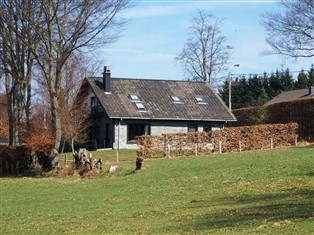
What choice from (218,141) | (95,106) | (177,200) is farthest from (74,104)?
(177,200)

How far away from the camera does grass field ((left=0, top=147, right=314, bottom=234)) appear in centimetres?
1492

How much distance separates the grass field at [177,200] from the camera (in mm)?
14922

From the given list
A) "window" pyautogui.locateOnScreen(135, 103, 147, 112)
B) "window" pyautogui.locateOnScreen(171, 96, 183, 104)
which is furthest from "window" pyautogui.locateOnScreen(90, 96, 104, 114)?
"window" pyautogui.locateOnScreen(171, 96, 183, 104)

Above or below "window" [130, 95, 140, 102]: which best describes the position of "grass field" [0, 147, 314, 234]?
below

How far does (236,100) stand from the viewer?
8806 centimetres

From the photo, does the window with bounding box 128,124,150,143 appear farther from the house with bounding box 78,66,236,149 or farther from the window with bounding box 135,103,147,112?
the window with bounding box 135,103,147,112

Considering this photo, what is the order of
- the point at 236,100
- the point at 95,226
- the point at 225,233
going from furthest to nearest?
the point at 236,100
the point at 95,226
the point at 225,233

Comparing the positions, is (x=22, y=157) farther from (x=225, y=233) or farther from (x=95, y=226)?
(x=225, y=233)

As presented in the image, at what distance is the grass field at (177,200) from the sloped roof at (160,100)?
2008 centimetres

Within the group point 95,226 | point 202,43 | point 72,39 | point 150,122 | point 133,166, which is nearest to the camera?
point 95,226

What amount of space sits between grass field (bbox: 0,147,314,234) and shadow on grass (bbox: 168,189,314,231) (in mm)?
22

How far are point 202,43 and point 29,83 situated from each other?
32.4m

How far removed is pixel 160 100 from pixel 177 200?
35211 millimetres

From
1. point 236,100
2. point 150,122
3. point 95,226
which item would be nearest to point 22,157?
point 150,122
